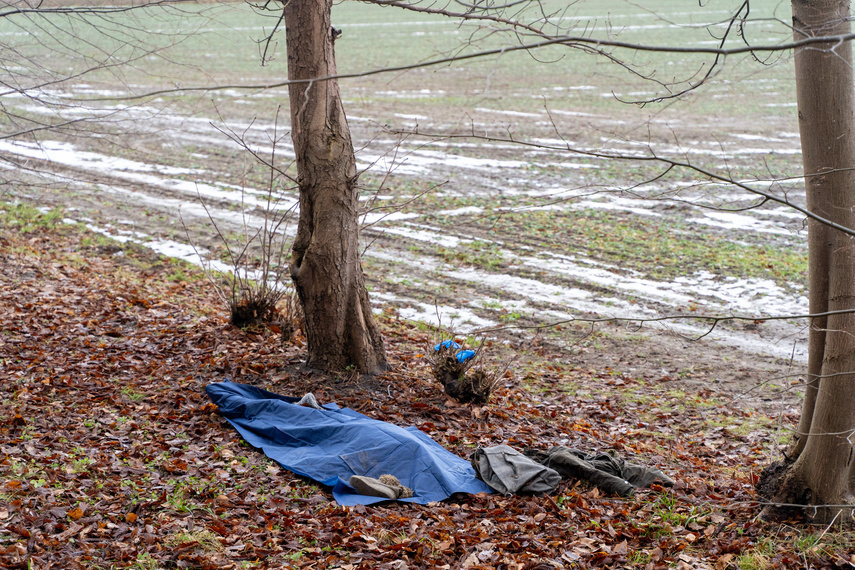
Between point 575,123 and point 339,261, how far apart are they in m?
15.8

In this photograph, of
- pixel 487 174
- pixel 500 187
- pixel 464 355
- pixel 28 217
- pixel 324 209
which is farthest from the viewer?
pixel 487 174

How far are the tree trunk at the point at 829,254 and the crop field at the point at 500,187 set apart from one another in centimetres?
40

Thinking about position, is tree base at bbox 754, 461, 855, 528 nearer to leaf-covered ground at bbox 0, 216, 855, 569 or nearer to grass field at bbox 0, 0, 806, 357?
leaf-covered ground at bbox 0, 216, 855, 569

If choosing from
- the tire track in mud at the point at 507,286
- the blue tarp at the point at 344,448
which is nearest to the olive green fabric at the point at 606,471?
the blue tarp at the point at 344,448

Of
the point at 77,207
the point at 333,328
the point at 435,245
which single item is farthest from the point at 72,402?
the point at 77,207

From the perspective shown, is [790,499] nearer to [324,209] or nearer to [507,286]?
[324,209]

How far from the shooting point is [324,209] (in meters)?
6.57

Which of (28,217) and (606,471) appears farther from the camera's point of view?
(28,217)

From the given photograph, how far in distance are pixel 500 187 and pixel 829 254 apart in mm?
10895

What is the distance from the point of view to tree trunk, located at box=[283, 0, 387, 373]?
6406 millimetres

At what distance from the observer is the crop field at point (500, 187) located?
21.1 feet

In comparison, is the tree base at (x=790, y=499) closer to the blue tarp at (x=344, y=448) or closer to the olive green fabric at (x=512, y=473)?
the olive green fabric at (x=512, y=473)

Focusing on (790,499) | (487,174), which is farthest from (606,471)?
(487,174)

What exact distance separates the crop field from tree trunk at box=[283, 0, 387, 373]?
49cm
